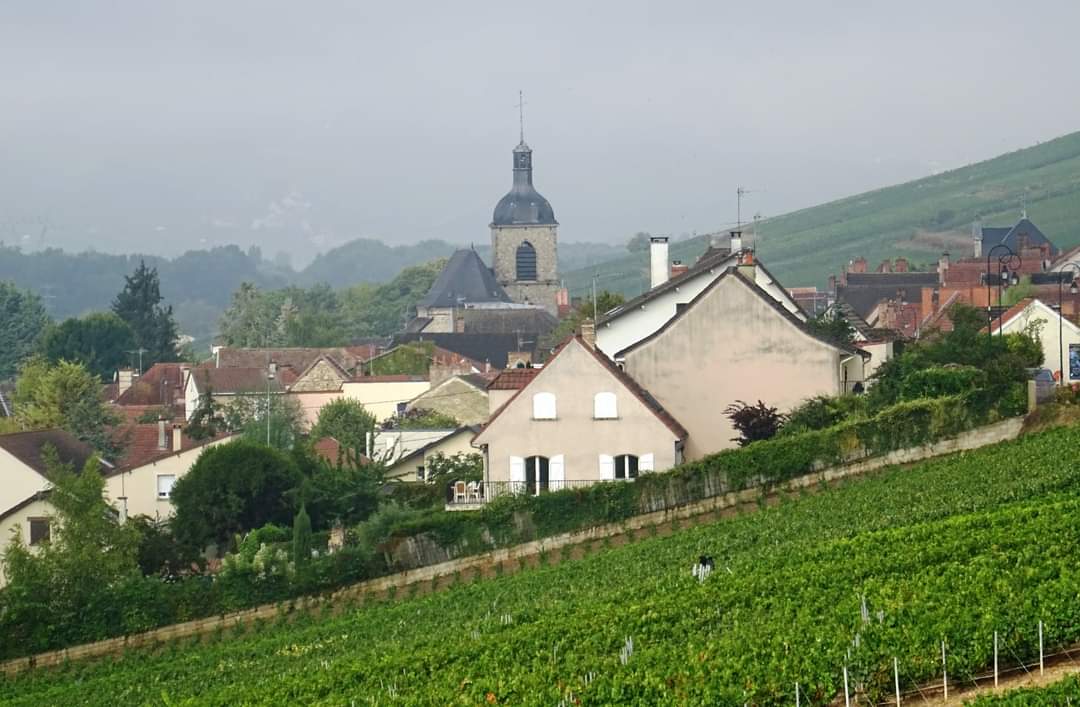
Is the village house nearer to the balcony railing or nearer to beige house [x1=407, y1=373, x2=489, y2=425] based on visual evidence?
the balcony railing

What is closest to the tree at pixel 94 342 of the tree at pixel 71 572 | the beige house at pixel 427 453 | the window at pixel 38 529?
the beige house at pixel 427 453

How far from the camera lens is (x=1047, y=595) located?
2517 cm

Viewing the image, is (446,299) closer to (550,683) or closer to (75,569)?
(75,569)

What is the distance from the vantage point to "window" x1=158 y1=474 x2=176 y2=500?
62.8 meters

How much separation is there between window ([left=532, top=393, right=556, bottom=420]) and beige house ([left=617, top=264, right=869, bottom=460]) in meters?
2.92

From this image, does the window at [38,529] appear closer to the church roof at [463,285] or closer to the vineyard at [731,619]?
the vineyard at [731,619]

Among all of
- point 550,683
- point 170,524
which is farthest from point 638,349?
point 550,683

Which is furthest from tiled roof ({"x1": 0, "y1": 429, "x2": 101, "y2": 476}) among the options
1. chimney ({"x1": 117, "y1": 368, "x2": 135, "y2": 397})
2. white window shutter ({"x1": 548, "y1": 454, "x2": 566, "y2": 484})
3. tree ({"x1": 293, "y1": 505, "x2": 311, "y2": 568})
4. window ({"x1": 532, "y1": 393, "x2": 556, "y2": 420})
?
chimney ({"x1": 117, "y1": 368, "x2": 135, "y2": 397})

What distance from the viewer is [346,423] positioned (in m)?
79.0

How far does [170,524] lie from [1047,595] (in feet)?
106

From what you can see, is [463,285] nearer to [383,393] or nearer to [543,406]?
[383,393]

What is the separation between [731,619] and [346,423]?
50.0 m

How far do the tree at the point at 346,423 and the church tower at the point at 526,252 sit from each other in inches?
4232

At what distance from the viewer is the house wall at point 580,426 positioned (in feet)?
164
